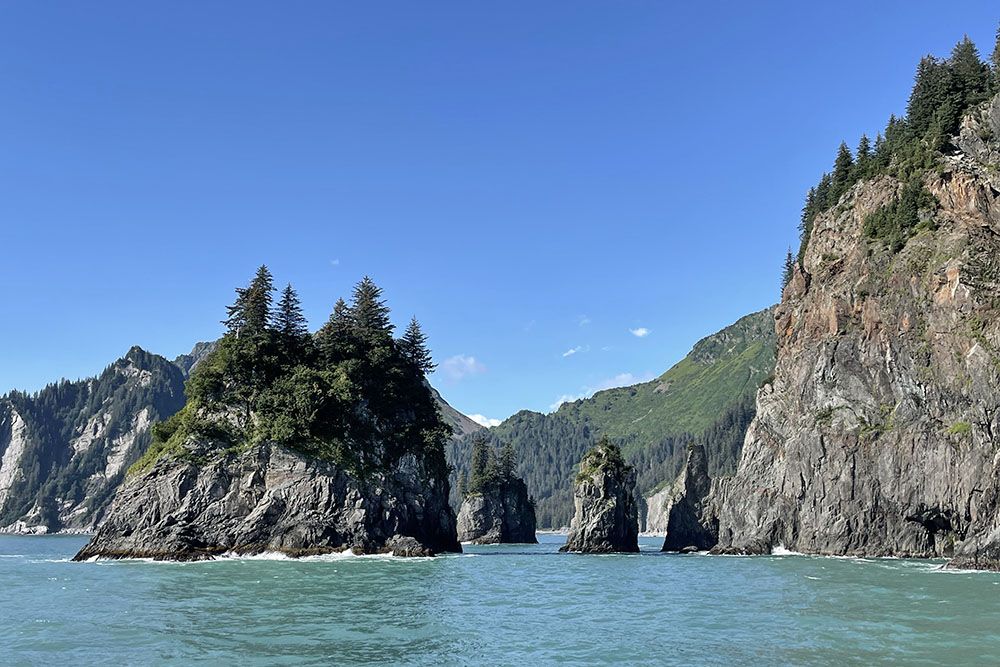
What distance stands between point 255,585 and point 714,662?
116ft

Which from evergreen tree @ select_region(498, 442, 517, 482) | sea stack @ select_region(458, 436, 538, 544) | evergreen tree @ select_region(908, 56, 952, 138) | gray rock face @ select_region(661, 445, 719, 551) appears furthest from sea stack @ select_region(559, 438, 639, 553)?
evergreen tree @ select_region(908, 56, 952, 138)

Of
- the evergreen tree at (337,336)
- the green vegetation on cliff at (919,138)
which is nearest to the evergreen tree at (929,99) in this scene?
the green vegetation on cliff at (919,138)

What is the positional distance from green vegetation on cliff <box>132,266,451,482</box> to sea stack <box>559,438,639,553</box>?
2861 centimetres

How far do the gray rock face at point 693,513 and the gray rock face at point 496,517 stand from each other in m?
41.5

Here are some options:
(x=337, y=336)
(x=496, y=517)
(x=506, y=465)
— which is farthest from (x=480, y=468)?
(x=337, y=336)

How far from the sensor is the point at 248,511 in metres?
88.1

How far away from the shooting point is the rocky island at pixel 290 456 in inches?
3401

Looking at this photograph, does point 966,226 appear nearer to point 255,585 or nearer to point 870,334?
point 870,334

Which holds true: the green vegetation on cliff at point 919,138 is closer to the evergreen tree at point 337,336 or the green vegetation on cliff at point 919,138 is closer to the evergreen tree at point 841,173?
the evergreen tree at point 841,173

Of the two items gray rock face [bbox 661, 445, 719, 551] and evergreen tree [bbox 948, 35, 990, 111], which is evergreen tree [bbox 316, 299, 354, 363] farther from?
evergreen tree [bbox 948, 35, 990, 111]

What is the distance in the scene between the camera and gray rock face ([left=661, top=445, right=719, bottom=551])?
145 metres

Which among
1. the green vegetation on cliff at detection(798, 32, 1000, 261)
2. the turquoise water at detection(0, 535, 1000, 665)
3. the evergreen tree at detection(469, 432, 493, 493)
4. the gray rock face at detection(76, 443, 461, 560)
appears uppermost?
the green vegetation on cliff at detection(798, 32, 1000, 261)

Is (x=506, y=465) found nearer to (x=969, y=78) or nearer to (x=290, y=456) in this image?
(x=290, y=456)

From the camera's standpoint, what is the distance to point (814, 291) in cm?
11431
